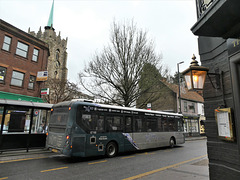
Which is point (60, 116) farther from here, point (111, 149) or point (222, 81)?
point (222, 81)

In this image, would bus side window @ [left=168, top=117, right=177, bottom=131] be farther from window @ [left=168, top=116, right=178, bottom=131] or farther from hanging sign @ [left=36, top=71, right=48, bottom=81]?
hanging sign @ [left=36, top=71, right=48, bottom=81]

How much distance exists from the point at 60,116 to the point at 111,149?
11.1 ft

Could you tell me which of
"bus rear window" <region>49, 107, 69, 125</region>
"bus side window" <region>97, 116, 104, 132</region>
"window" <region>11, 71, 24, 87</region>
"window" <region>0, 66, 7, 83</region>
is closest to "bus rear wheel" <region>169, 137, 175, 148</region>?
"bus side window" <region>97, 116, 104, 132</region>

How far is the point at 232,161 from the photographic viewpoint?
3.41 metres

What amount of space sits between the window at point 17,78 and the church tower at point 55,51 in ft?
101

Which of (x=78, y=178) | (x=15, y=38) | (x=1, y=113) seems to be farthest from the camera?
(x=15, y=38)

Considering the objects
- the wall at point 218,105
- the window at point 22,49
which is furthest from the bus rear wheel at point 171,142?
the window at point 22,49

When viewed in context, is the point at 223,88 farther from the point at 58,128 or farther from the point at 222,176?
the point at 58,128

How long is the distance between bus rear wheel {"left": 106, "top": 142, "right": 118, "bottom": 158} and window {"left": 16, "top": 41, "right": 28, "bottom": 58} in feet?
53.1

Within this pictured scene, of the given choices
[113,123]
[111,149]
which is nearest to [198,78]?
[113,123]

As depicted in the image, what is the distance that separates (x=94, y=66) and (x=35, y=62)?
8954 millimetres

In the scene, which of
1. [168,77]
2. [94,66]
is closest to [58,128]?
[94,66]

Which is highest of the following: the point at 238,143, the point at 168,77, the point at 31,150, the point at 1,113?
the point at 168,77

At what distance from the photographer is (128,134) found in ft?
33.3
